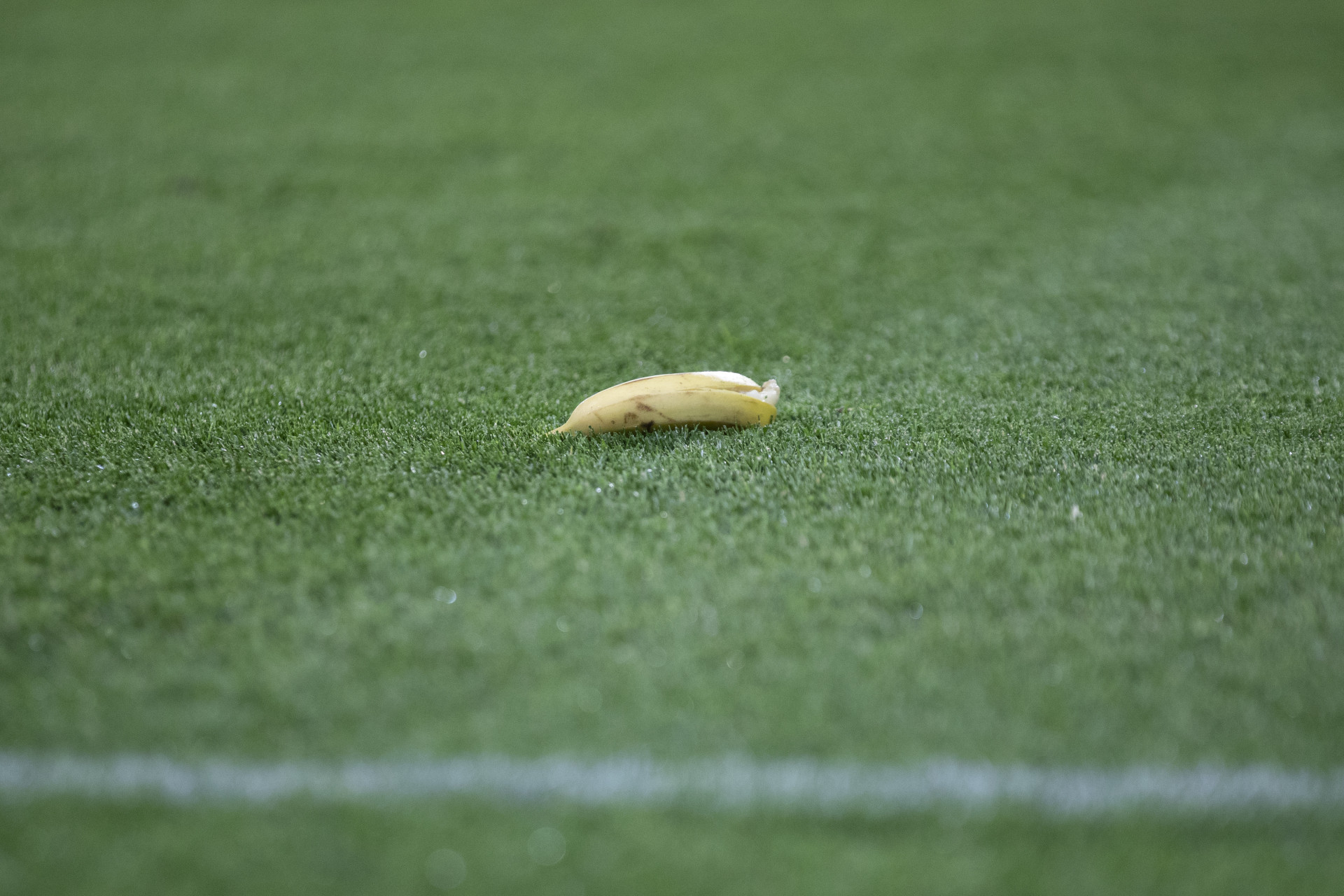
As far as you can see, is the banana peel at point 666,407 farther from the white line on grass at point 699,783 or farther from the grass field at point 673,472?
the white line on grass at point 699,783

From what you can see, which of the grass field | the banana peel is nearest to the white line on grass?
the grass field

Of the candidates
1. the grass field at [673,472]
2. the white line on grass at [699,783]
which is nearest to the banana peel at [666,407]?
the grass field at [673,472]

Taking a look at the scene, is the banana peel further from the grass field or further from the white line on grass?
the white line on grass

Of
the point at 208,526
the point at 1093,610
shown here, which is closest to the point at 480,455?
the point at 208,526

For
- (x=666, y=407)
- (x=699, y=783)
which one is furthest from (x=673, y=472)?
(x=699, y=783)

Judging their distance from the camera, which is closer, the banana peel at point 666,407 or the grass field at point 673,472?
the grass field at point 673,472
